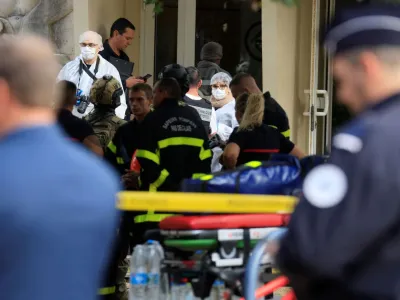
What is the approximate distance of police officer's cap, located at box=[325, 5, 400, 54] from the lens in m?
2.78

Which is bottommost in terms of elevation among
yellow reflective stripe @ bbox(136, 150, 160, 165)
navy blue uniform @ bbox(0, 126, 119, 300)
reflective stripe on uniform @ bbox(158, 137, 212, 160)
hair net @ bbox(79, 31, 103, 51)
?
navy blue uniform @ bbox(0, 126, 119, 300)

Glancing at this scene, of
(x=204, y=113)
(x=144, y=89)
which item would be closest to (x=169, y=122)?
(x=144, y=89)

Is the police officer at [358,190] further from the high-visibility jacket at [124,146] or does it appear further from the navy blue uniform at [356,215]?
the high-visibility jacket at [124,146]

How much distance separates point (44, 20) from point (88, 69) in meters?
2.22

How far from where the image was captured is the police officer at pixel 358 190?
259 cm

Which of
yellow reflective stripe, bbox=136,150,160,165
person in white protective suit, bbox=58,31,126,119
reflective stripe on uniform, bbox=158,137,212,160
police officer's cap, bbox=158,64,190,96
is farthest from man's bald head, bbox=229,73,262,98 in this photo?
yellow reflective stripe, bbox=136,150,160,165

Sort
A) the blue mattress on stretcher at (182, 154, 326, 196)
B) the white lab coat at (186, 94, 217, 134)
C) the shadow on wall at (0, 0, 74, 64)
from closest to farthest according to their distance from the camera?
the blue mattress on stretcher at (182, 154, 326, 196), the white lab coat at (186, 94, 217, 134), the shadow on wall at (0, 0, 74, 64)

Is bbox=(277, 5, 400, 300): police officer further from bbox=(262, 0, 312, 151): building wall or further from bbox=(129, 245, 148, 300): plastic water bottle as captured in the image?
bbox=(262, 0, 312, 151): building wall

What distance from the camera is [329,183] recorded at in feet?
8.71

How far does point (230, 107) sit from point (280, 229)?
4696 mm

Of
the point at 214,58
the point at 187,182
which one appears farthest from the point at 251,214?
the point at 214,58

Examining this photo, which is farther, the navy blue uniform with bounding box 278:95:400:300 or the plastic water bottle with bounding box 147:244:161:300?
the plastic water bottle with bounding box 147:244:161:300

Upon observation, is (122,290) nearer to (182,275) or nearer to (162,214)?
(162,214)

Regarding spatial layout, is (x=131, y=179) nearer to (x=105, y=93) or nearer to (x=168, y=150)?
(x=168, y=150)
